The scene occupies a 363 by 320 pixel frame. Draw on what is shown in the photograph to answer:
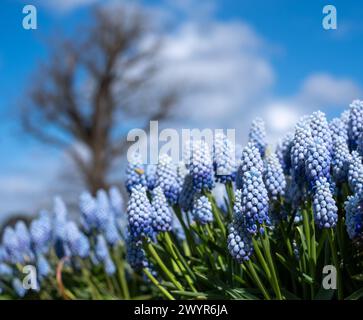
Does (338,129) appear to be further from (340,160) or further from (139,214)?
(139,214)

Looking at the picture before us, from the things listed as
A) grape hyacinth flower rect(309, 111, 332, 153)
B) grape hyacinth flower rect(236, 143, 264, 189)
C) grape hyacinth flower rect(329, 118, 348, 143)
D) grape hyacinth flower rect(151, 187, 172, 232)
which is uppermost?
grape hyacinth flower rect(329, 118, 348, 143)

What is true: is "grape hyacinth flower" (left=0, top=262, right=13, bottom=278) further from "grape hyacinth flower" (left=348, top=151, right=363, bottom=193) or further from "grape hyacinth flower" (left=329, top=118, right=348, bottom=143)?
"grape hyacinth flower" (left=348, top=151, right=363, bottom=193)

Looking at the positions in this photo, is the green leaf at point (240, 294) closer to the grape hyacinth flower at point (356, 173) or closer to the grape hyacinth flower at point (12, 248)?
the grape hyacinth flower at point (356, 173)

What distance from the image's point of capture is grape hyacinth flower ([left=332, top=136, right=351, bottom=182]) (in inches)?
75.7

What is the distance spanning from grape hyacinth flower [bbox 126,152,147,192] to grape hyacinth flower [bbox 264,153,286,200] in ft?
1.96

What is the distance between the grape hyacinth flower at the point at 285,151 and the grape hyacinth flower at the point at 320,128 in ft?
1.25

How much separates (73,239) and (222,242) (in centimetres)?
151

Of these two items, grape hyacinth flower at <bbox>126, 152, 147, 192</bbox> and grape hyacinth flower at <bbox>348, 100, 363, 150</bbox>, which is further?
grape hyacinth flower at <bbox>126, 152, 147, 192</bbox>

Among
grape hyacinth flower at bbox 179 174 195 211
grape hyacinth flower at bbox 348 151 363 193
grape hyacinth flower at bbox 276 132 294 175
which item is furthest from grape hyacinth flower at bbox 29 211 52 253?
grape hyacinth flower at bbox 348 151 363 193

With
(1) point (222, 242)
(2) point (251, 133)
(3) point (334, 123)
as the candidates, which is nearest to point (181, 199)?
(1) point (222, 242)

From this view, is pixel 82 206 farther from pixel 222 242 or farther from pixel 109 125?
pixel 109 125

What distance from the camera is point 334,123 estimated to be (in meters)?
2.24

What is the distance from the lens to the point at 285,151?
238 cm

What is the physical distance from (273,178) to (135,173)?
0.65 meters
